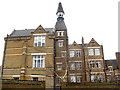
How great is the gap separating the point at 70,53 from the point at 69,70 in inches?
178

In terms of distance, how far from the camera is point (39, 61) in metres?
25.4

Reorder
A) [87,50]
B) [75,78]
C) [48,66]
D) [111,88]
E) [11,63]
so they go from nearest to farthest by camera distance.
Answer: [111,88] < [48,66] < [11,63] < [75,78] < [87,50]

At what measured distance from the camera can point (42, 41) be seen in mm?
26594

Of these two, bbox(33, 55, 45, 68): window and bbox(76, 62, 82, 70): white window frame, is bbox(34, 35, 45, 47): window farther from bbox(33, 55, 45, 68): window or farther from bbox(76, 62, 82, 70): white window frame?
bbox(76, 62, 82, 70): white window frame

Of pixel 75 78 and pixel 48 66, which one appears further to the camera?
pixel 75 78

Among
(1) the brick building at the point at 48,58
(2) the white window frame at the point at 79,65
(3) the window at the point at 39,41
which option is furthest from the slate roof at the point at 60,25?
(2) the white window frame at the point at 79,65

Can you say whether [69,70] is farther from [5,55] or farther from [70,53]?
[5,55]

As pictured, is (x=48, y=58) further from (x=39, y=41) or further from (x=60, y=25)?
(x=60, y=25)

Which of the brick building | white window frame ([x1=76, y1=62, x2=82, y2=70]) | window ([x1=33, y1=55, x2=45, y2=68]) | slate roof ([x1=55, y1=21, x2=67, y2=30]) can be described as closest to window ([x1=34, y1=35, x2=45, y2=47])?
the brick building

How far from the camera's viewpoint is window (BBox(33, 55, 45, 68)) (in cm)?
2509

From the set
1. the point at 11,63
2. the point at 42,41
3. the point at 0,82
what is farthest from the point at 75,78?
the point at 0,82

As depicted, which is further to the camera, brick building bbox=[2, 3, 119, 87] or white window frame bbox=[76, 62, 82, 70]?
white window frame bbox=[76, 62, 82, 70]

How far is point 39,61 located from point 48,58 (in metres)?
1.91

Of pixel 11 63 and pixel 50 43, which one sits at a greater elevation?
pixel 50 43
